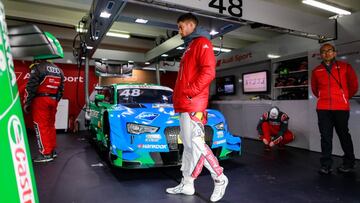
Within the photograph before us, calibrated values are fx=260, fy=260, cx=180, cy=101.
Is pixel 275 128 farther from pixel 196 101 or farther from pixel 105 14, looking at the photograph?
pixel 105 14

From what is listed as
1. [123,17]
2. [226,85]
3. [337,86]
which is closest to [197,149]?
[337,86]

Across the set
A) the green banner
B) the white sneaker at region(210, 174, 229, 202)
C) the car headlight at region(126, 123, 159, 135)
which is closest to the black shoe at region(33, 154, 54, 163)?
the car headlight at region(126, 123, 159, 135)

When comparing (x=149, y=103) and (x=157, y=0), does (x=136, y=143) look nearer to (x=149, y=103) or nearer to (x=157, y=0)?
(x=149, y=103)

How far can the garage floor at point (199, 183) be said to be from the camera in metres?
2.23

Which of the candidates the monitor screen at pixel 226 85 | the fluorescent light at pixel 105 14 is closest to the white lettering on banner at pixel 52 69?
the fluorescent light at pixel 105 14

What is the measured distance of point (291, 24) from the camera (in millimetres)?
3727

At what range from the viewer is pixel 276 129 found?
486 cm

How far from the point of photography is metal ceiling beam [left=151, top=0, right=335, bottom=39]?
291 centimetres

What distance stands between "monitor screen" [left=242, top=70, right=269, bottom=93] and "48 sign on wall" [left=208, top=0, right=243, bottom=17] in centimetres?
336

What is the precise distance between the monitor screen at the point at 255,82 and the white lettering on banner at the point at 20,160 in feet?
20.2

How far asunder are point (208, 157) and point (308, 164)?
2102 mm

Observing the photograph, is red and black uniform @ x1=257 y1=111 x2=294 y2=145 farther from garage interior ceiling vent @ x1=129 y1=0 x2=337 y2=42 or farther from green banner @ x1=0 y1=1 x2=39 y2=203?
green banner @ x1=0 y1=1 x2=39 y2=203

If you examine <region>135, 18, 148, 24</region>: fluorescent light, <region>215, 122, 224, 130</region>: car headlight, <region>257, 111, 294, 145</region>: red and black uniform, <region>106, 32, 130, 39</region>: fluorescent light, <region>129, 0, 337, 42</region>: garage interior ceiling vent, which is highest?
<region>106, 32, 130, 39</region>: fluorescent light

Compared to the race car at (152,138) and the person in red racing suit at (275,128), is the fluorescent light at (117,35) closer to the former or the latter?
the race car at (152,138)
